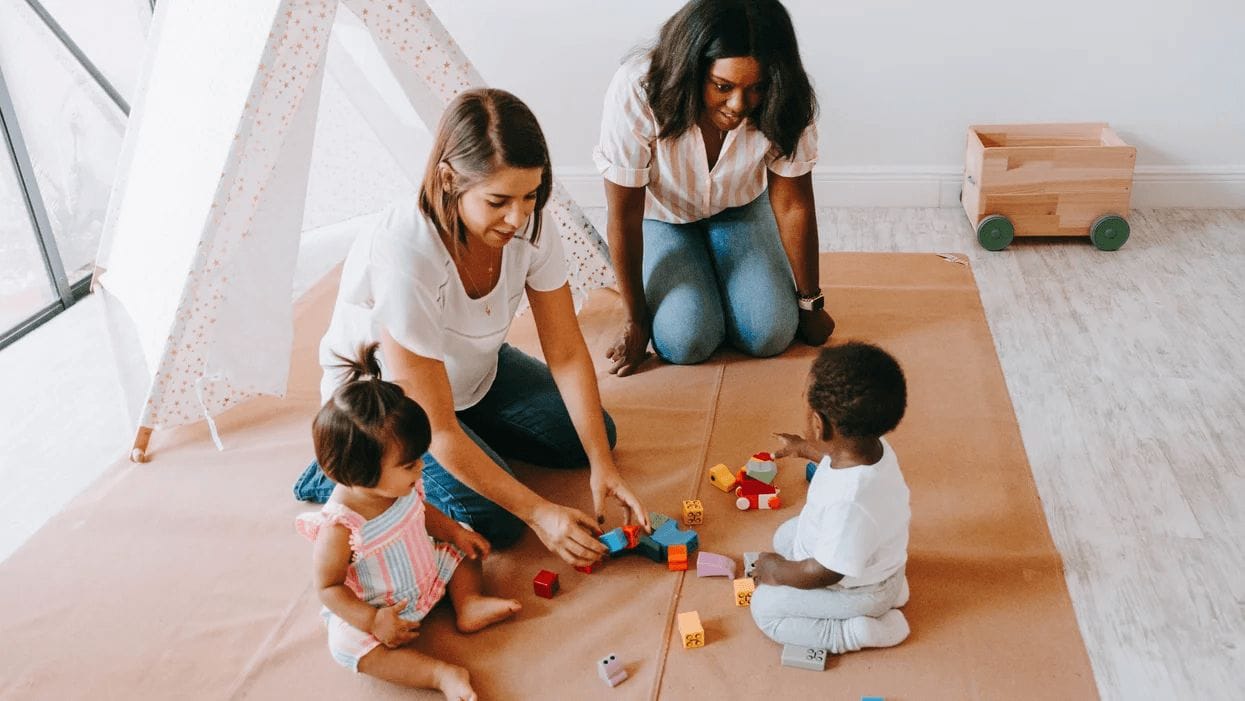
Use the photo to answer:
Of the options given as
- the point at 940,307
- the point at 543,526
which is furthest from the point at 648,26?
the point at 543,526

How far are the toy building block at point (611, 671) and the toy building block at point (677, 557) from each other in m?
0.23

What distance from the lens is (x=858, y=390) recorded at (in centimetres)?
137

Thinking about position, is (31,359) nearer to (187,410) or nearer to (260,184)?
(187,410)

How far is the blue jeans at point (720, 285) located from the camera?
2254 millimetres

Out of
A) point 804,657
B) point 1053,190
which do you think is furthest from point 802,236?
point 804,657

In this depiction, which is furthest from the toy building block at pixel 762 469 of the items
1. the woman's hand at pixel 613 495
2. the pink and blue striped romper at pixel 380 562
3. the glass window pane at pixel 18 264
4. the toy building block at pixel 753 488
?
the glass window pane at pixel 18 264

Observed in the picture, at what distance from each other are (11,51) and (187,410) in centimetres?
167

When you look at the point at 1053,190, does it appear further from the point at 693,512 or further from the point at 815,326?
the point at 693,512

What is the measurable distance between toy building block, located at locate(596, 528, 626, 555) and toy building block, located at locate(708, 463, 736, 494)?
251 millimetres

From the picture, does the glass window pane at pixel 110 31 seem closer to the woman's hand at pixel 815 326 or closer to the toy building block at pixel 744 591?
the woman's hand at pixel 815 326

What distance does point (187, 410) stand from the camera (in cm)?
212

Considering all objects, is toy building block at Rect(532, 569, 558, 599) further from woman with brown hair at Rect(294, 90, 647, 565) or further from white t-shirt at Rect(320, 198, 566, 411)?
white t-shirt at Rect(320, 198, 566, 411)

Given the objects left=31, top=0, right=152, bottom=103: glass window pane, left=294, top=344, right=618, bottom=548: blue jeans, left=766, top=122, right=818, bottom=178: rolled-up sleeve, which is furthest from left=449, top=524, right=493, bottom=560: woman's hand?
left=31, top=0, right=152, bottom=103: glass window pane

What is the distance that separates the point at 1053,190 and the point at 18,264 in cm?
287
